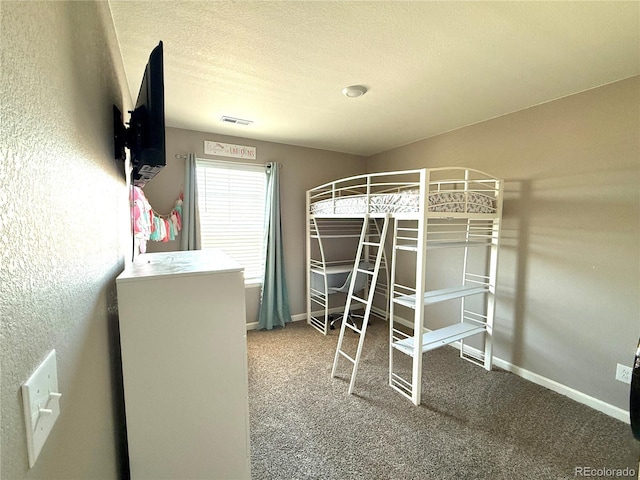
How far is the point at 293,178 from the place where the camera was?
357 cm

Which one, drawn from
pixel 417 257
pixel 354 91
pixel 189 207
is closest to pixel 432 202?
pixel 417 257

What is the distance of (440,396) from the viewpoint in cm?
213

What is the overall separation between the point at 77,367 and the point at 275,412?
1638mm

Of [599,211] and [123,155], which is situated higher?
[123,155]

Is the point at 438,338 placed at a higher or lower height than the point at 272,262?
lower

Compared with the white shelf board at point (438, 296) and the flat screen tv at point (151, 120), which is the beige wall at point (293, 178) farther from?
the flat screen tv at point (151, 120)

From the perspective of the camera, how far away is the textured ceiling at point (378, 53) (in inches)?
50.3

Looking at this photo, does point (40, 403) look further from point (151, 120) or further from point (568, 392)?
point (568, 392)

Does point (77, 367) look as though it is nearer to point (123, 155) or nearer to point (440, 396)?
point (123, 155)

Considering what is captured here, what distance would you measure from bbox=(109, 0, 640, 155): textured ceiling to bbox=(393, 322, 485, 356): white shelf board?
193 centimetres

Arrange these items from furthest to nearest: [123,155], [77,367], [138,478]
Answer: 1. [123,155]
2. [138,478]
3. [77,367]

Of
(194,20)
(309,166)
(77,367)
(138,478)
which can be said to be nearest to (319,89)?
(194,20)

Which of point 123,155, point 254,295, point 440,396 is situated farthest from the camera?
point 254,295

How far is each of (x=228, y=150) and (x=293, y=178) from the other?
862mm
